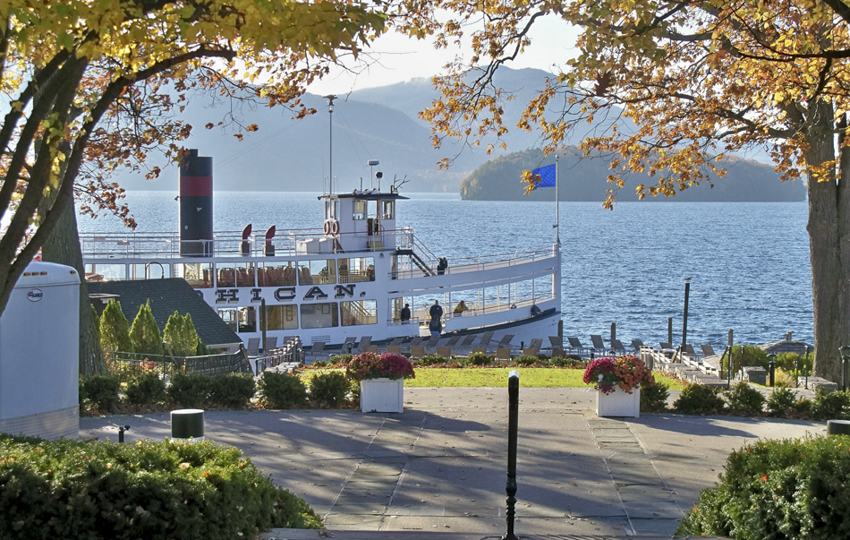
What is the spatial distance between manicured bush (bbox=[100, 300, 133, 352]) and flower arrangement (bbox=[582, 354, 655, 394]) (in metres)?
12.1

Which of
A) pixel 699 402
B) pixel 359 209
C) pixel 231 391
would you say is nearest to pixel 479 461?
pixel 699 402

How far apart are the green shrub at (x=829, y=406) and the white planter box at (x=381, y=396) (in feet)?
22.5

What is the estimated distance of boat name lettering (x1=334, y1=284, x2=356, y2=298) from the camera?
110 ft

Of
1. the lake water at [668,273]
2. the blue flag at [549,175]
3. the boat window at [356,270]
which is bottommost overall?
the lake water at [668,273]

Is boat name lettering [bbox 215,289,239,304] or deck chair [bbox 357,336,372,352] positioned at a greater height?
boat name lettering [bbox 215,289,239,304]

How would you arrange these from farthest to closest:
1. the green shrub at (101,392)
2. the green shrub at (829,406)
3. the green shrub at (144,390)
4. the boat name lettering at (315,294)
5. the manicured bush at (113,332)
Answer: the boat name lettering at (315,294), the manicured bush at (113,332), the green shrub at (144,390), the green shrub at (101,392), the green shrub at (829,406)

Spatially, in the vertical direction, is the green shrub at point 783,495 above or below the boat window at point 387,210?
below

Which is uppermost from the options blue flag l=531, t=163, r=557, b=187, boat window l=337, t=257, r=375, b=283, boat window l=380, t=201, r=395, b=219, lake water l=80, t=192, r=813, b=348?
blue flag l=531, t=163, r=557, b=187

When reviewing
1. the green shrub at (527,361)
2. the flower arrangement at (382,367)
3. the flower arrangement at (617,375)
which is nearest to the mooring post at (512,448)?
the flower arrangement at (617,375)

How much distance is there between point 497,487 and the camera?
973 centimetres

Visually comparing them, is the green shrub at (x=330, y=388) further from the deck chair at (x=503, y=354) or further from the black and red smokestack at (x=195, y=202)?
the black and red smokestack at (x=195, y=202)

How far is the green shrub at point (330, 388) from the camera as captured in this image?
15078mm

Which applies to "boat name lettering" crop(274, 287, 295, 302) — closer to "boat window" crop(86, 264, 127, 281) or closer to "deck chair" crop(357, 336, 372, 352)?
"deck chair" crop(357, 336, 372, 352)

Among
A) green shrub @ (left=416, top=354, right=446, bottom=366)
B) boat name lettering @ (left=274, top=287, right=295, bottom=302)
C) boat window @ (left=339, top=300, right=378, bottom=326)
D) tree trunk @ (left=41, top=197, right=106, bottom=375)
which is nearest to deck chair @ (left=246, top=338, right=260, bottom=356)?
boat name lettering @ (left=274, top=287, right=295, bottom=302)
